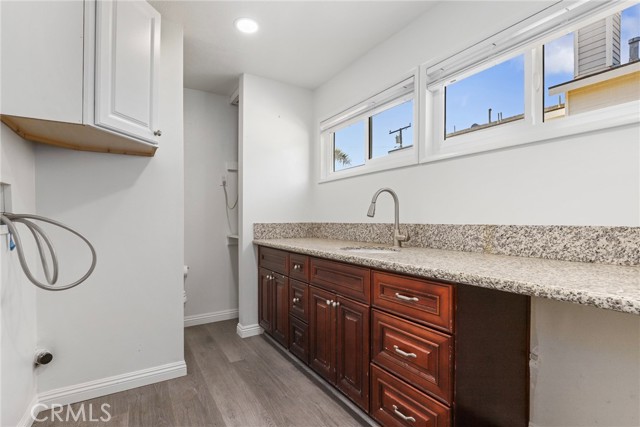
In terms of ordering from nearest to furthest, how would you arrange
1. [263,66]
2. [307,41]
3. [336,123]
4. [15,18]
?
[15,18], [307,41], [263,66], [336,123]

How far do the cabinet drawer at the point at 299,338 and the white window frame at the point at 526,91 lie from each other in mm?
1369

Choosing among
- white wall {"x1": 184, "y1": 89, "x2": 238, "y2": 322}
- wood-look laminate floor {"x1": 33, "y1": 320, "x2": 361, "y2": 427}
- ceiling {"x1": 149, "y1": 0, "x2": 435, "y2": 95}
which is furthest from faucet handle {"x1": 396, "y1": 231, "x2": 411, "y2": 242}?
white wall {"x1": 184, "y1": 89, "x2": 238, "y2": 322}

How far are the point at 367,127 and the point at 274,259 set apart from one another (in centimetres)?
137

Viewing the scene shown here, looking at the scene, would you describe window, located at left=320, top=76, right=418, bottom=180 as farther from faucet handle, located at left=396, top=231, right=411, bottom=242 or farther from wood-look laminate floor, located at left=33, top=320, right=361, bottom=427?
wood-look laminate floor, located at left=33, top=320, right=361, bottom=427

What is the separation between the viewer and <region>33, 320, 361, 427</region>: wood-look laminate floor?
1564 millimetres

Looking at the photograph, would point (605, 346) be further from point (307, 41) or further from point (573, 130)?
point (307, 41)

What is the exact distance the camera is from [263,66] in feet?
8.78

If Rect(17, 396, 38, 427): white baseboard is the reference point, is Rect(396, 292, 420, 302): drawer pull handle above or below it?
above

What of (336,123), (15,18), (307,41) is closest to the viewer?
(15,18)

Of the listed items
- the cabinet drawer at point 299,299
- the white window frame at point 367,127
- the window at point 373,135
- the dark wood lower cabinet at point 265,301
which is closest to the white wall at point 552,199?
the white window frame at point 367,127

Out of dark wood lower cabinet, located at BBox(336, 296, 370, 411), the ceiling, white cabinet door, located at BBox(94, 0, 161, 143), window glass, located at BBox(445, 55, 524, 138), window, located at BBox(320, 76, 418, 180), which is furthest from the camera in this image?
window, located at BBox(320, 76, 418, 180)

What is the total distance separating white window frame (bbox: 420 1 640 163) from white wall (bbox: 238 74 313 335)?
4.61 feet

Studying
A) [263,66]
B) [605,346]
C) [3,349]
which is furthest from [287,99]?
[605,346]

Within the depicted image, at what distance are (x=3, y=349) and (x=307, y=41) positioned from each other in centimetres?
246
